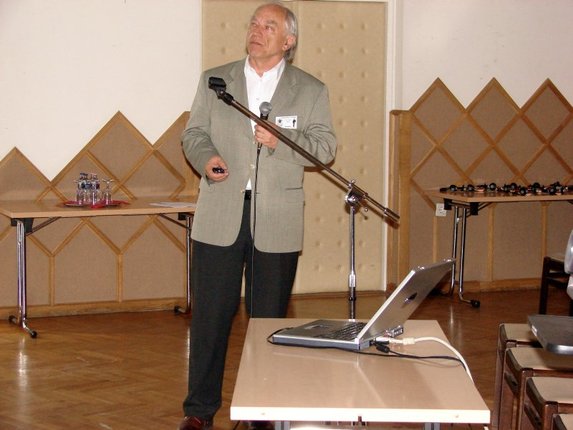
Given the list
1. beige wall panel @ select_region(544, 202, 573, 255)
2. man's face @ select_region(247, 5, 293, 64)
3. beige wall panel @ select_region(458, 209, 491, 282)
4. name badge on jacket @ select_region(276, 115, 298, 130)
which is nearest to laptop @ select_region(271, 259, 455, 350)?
name badge on jacket @ select_region(276, 115, 298, 130)

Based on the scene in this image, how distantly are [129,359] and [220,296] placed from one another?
157cm

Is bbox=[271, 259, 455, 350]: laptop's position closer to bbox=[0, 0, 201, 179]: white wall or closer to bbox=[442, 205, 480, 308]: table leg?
bbox=[0, 0, 201, 179]: white wall

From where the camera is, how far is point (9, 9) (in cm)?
551

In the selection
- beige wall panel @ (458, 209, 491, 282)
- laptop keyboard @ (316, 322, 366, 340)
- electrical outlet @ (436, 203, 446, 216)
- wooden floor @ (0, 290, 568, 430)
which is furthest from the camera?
beige wall panel @ (458, 209, 491, 282)

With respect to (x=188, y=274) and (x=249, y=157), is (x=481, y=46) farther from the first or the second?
(x=249, y=157)

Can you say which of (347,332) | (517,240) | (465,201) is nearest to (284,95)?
(347,332)

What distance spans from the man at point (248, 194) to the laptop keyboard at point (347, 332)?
0.76m

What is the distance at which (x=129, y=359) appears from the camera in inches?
182

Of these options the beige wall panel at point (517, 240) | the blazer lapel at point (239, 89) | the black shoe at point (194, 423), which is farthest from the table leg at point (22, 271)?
the beige wall panel at point (517, 240)

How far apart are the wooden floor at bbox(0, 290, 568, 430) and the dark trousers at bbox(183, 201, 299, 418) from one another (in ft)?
1.08

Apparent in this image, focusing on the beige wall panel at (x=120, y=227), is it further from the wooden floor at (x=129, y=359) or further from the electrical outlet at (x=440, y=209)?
the electrical outlet at (x=440, y=209)

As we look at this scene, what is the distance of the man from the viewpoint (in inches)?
124

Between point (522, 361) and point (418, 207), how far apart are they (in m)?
3.67

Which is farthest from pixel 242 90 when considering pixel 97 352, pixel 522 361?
pixel 97 352
